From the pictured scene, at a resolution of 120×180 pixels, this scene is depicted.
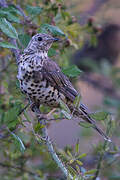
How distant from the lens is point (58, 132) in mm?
8242

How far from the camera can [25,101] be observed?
11.6 ft

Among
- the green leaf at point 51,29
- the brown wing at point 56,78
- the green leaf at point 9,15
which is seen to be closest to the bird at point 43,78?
the brown wing at point 56,78

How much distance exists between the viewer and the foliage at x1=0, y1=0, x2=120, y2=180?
286 centimetres

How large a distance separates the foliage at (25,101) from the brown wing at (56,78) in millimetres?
80

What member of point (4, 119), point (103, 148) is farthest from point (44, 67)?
point (103, 148)

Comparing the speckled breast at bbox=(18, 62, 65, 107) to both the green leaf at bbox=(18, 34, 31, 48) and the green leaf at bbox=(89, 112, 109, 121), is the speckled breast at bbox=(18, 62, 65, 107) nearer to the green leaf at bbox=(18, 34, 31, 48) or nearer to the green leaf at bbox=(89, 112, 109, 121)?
the green leaf at bbox=(18, 34, 31, 48)

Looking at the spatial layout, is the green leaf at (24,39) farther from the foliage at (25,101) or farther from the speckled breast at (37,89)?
the speckled breast at (37,89)

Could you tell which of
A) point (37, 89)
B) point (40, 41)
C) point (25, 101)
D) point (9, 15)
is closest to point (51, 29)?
point (40, 41)

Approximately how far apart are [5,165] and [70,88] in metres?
1.15

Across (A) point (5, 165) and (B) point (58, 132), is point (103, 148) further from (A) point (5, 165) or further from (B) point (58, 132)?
(B) point (58, 132)

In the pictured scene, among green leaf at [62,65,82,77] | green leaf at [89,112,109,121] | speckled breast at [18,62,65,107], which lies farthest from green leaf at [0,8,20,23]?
green leaf at [89,112,109,121]

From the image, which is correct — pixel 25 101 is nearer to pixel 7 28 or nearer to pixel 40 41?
pixel 40 41

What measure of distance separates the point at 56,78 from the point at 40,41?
1.09 ft

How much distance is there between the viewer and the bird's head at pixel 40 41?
10.8 ft
